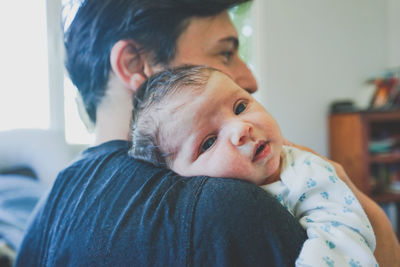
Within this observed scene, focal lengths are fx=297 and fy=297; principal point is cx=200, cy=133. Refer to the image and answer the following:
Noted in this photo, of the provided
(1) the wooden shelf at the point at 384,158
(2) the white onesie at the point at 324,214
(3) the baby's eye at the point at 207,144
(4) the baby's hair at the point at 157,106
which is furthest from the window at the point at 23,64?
(1) the wooden shelf at the point at 384,158

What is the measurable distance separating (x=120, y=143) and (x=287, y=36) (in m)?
2.89

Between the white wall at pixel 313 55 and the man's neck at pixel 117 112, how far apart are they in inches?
98.6

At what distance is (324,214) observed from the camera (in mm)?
540

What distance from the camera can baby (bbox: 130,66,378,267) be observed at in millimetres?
551

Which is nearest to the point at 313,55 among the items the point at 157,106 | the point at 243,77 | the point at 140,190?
the point at 243,77

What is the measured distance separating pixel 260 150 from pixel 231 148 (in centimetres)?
7

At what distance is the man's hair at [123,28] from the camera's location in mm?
729

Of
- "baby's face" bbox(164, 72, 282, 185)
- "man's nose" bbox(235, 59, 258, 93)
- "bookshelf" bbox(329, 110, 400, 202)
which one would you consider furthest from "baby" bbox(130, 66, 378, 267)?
"bookshelf" bbox(329, 110, 400, 202)

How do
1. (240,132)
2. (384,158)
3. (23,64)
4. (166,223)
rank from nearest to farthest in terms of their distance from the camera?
(166,223) → (240,132) → (23,64) → (384,158)

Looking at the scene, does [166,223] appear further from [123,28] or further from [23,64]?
[23,64]

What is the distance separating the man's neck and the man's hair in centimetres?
3

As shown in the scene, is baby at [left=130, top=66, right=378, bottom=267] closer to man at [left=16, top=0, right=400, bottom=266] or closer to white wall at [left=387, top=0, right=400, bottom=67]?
man at [left=16, top=0, right=400, bottom=266]

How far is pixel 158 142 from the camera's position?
70cm

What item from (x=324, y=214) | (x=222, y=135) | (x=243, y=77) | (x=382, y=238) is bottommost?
(x=382, y=238)
